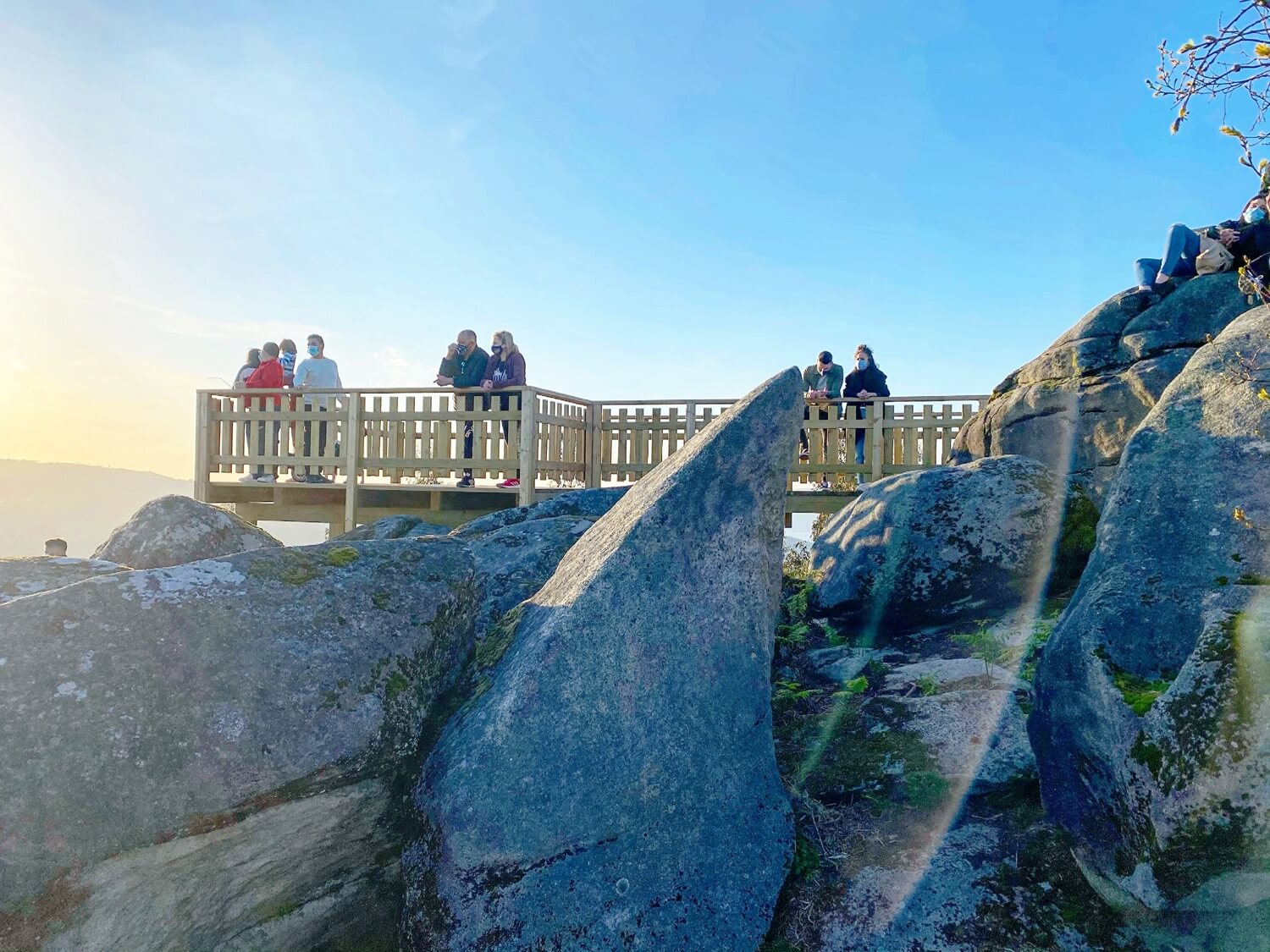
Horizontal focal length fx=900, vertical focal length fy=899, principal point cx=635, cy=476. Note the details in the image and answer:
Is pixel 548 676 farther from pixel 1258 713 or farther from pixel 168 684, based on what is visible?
pixel 1258 713

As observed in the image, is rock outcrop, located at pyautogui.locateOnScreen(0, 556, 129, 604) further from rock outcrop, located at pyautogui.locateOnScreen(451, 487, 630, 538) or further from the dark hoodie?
the dark hoodie

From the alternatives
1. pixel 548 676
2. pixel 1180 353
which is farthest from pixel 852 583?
pixel 1180 353

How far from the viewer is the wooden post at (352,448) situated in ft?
50.0

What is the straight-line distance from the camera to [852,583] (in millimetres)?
7000

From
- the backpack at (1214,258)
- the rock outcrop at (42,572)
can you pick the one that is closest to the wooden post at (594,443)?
the backpack at (1214,258)

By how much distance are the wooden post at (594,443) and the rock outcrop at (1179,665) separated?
11.7m

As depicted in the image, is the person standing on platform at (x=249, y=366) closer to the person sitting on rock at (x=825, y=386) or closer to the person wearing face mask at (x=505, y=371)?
the person wearing face mask at (x=505, y=371)

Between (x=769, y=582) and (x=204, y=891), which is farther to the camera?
(x=769, y=582)

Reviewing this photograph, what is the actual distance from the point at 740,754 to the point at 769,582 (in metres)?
0.91

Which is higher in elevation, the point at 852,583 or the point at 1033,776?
the point at 852,583

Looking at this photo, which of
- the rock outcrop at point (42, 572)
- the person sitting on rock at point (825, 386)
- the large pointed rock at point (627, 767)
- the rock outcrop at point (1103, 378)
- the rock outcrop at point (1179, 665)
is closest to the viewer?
the rock outcrop at point (1179, 665)

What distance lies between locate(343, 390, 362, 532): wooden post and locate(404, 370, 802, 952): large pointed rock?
11683 millimetres

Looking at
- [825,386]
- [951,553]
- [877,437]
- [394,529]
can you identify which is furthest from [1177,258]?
[394,529]

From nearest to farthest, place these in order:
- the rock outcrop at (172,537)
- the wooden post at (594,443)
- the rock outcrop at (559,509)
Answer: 1. the rock outcrop at (172,537)
2. the rock outcrop at (559,509)
3. the wooden post at (594,443)
